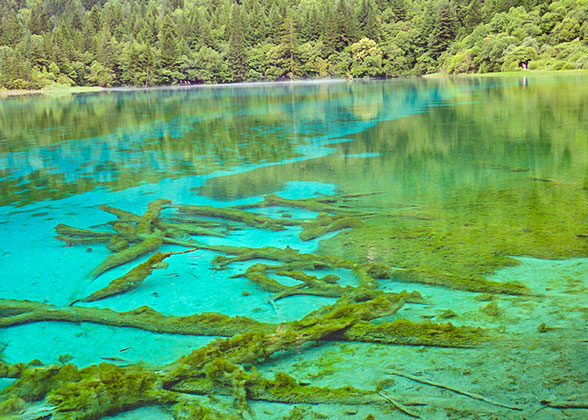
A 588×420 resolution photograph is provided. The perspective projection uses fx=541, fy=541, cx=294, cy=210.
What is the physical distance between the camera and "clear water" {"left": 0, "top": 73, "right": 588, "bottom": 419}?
4.09 m

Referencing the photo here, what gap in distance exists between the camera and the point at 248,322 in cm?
492

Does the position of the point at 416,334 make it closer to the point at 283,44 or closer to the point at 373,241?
the point at 373,241

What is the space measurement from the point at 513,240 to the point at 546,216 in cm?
126

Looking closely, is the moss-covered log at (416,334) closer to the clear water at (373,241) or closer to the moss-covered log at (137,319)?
the clear water at (373,241)

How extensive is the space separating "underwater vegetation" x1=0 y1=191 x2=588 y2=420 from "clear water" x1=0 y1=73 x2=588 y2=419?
9 centimetres

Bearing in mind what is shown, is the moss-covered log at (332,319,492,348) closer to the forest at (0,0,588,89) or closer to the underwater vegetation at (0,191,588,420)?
the underwater vegetation at (0,191,588,420)

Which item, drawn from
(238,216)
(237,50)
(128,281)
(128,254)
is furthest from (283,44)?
(128,281)

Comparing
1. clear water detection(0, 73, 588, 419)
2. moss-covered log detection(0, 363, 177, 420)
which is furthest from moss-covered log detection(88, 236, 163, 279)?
moss-covered log detection(0, 363, 177, 420)

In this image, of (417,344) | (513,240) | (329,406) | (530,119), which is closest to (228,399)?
(329,406)

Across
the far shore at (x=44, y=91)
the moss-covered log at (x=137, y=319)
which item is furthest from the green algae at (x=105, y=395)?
the far shore at (x=44, y=91)

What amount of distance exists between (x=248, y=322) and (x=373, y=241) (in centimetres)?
275

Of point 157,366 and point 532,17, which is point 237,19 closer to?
point 532,17

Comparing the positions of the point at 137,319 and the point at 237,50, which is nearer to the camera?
the point at 137,319

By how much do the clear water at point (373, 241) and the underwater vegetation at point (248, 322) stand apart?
88mm
